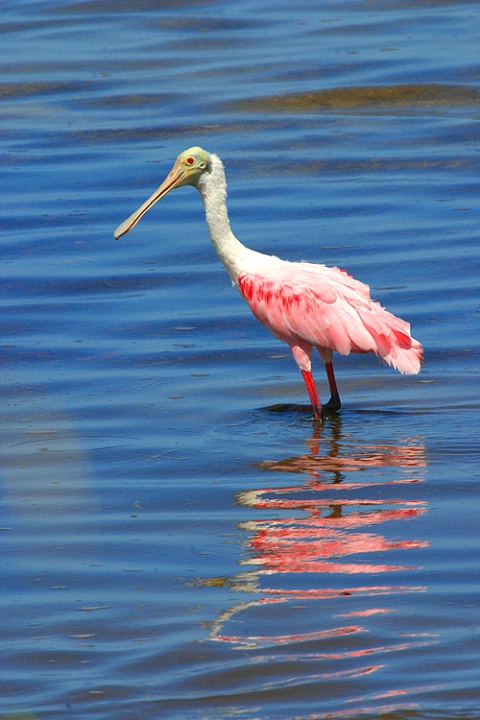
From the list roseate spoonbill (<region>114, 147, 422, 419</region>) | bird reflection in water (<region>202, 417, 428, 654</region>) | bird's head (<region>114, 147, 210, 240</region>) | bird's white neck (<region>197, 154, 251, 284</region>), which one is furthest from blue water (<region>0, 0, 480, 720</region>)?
bird's head (<region>114, 147, 210, 240</region>)

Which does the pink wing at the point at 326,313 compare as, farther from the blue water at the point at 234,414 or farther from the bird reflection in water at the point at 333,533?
the bird reflection in water at the point at 333,533

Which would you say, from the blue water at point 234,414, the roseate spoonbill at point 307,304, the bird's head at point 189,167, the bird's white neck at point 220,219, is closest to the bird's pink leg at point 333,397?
the roseate spoonbill at point 307,304

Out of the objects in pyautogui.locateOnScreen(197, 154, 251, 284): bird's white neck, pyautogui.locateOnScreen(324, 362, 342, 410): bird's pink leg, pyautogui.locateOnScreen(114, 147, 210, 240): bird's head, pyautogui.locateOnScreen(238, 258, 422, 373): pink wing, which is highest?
pyautogui.locateOnScreen(114, 147, 210, 240): bird's head

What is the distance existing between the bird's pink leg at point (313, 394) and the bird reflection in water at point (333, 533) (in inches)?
21.3

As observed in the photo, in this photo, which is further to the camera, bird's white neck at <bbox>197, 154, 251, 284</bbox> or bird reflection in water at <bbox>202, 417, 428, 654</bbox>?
bird's white neck at <bbox>197, 154, 251, 284</bbox>

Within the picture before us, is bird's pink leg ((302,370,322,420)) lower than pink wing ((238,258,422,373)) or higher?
lower

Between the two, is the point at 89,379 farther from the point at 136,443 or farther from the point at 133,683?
the point at 133,683

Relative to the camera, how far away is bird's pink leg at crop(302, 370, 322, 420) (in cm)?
891

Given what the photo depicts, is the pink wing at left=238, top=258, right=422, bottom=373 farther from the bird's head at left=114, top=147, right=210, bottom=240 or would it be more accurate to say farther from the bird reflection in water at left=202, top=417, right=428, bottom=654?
the bird reflection in water at left=202, top=417, right=428, bottom=654

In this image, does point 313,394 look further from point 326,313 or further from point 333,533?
point 333,533

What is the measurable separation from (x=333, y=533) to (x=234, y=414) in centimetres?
236

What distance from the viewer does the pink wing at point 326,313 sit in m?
9.17

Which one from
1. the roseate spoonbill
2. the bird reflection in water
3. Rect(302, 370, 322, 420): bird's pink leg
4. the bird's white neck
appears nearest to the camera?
the bird reflection in water

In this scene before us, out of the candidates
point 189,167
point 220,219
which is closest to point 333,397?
point 220,219
